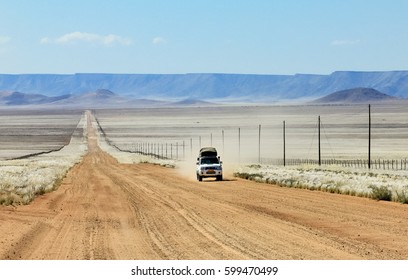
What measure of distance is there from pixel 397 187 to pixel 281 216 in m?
11.7

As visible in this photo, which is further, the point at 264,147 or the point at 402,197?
the point at 264,147

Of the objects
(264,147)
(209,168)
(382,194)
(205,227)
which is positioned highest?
(205,227)

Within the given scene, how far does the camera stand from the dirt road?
1680 cm

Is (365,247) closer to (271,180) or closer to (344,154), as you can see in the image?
(271,180)

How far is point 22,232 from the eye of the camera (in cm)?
2080

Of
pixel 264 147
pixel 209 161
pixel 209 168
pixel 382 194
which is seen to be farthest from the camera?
pixel 264 147

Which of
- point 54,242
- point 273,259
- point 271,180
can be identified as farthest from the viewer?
point 271,180

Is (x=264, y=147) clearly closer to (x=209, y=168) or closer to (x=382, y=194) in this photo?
(x=209, y=168)


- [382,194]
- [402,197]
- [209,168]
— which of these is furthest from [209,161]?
[402,197]

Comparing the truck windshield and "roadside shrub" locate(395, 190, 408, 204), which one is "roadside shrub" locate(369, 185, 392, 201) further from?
the truck windshield

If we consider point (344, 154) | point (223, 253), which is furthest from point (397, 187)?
point (344, 154)

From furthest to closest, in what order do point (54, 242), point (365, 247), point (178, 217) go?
point (178, 217) → point (54, 242) → point (365, 247)

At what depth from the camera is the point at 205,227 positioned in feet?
71.7

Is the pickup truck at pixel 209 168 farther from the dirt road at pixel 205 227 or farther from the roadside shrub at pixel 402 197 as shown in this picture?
the roadside shrub at pixel 402 197
